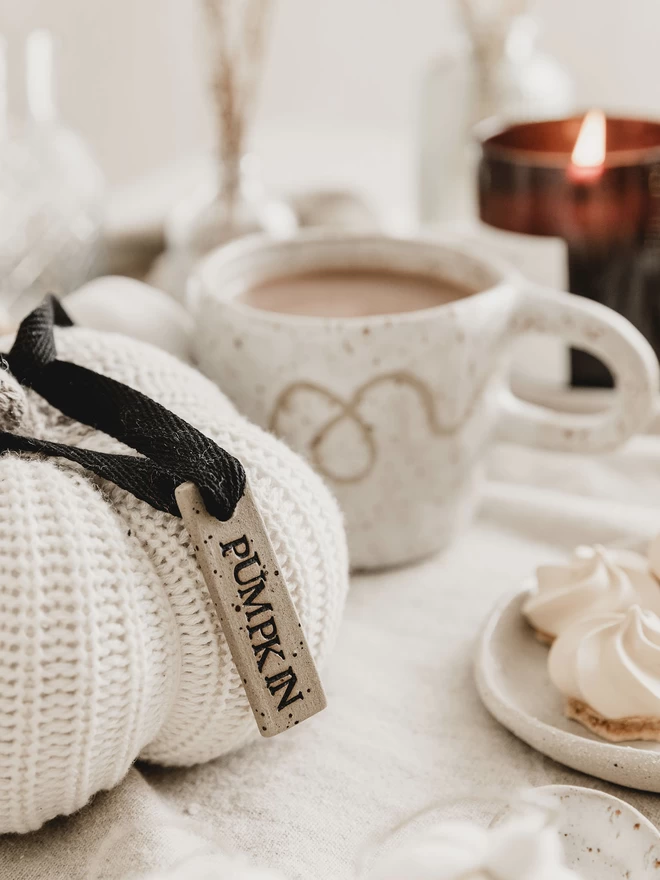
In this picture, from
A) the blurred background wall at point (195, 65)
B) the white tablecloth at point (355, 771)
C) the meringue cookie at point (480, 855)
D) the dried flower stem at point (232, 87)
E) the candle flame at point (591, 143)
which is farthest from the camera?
the blurred background wall at point (195, 65)

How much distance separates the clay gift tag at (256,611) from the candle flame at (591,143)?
38 centimetres

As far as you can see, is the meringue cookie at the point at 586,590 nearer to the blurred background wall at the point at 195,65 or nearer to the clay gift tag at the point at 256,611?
the clay gift tag at the point at 256,611

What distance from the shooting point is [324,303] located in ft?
1.85

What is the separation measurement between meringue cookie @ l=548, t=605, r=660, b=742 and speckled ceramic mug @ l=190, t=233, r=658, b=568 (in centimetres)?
13

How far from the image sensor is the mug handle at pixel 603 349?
0.51m

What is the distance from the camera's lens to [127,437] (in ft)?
1.24

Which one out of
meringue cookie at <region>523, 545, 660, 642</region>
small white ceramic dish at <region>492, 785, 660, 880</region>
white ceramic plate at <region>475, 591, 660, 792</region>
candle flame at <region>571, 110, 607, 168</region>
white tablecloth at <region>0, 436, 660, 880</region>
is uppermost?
candle flame at <region>571, 110, 607, 168</region>

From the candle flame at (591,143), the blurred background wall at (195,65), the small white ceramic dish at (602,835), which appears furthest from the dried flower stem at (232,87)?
the blurred background wall at (195,65)

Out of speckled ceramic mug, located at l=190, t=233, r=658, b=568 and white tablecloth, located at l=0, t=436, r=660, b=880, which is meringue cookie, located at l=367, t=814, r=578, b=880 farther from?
speckled ceramic mug, located at l=190, t=233, r=658, b=568

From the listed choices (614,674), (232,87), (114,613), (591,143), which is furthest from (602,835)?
(232,87)

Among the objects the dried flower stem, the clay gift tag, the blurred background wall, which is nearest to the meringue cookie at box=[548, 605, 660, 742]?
the clay gift tag

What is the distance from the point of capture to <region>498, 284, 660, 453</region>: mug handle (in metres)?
0.51

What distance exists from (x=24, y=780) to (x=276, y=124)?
1.15 m

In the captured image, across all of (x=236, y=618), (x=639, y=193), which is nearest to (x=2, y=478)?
(x=236, y=618)
